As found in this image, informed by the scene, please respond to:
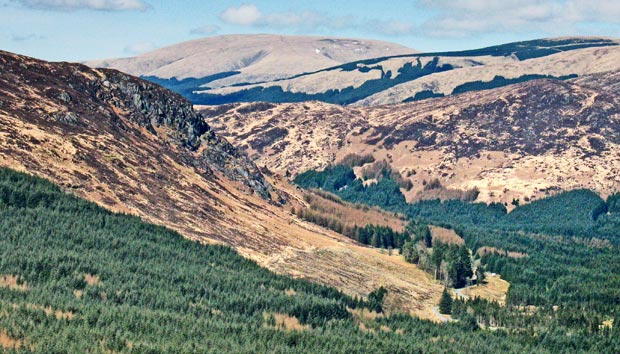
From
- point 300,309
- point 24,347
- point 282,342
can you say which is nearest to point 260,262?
point 300,309

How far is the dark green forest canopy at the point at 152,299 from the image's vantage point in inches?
4195

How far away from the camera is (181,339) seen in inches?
4387

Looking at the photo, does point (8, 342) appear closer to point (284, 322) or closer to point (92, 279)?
point (92, 279)

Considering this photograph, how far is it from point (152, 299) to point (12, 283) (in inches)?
810

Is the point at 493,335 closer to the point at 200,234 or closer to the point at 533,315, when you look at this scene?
the point at 533,315

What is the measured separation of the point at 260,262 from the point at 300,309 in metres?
35.0

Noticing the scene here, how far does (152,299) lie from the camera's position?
136 m

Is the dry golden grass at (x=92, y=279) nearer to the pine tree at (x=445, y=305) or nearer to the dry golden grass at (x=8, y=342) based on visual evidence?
the dry golden grass at (x=8, y=342)

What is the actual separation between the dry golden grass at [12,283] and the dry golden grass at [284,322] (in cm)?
3550

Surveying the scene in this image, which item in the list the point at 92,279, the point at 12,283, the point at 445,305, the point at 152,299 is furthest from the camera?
the point at 445,305

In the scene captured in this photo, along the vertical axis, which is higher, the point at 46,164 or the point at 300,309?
the point at 46,164

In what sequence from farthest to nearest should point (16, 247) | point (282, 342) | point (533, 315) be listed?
point (533, 315), point (16, 247), point (282, 342)

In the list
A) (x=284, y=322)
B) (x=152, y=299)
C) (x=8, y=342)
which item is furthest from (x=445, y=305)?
(x=8, y=342)

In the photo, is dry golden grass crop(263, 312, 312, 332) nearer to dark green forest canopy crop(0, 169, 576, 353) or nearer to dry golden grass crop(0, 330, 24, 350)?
dark green forest canopy crop(0, 169, 576, 353)
